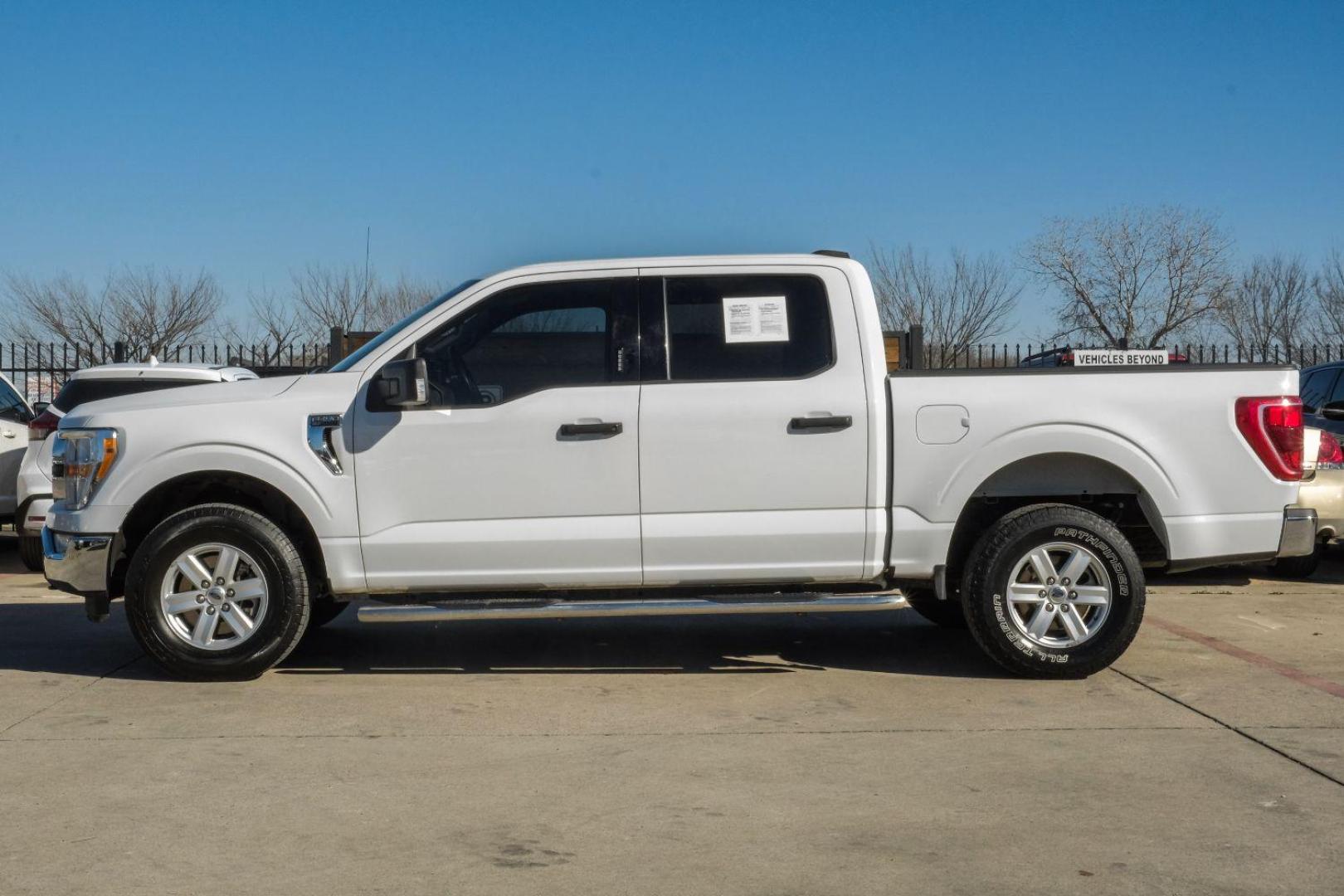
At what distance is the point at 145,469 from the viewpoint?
6785 mm

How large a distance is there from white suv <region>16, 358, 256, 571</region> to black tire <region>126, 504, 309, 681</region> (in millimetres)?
4445

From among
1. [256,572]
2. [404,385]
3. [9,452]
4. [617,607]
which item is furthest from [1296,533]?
[9,452]

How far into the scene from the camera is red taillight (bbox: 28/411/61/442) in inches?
453

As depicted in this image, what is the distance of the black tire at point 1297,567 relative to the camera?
1066 cm

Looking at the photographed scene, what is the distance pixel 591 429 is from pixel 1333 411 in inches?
301

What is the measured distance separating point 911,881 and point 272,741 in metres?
2.91

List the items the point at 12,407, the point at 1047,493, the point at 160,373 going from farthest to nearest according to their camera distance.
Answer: the point at 12,407 < the point at 160,373 < the point at 1047,493

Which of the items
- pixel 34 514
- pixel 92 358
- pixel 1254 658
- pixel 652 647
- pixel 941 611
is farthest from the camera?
pixel 92 358

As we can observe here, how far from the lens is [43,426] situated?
11.6 m

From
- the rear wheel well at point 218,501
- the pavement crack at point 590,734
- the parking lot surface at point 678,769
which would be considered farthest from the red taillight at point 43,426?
the pavement crack at point 590,734

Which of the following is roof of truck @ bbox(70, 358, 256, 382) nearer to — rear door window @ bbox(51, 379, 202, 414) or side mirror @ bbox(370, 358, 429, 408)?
rear door window @ bbox(51, 379, 202, 414)

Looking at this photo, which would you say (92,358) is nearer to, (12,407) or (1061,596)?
(12,407)

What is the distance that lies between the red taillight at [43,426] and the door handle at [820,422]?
289 inches

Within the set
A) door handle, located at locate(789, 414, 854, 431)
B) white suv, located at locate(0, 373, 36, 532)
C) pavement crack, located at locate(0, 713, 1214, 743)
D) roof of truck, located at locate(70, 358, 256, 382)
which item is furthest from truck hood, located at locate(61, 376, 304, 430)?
white suv, located at locate(0, 373, 36, 532)
